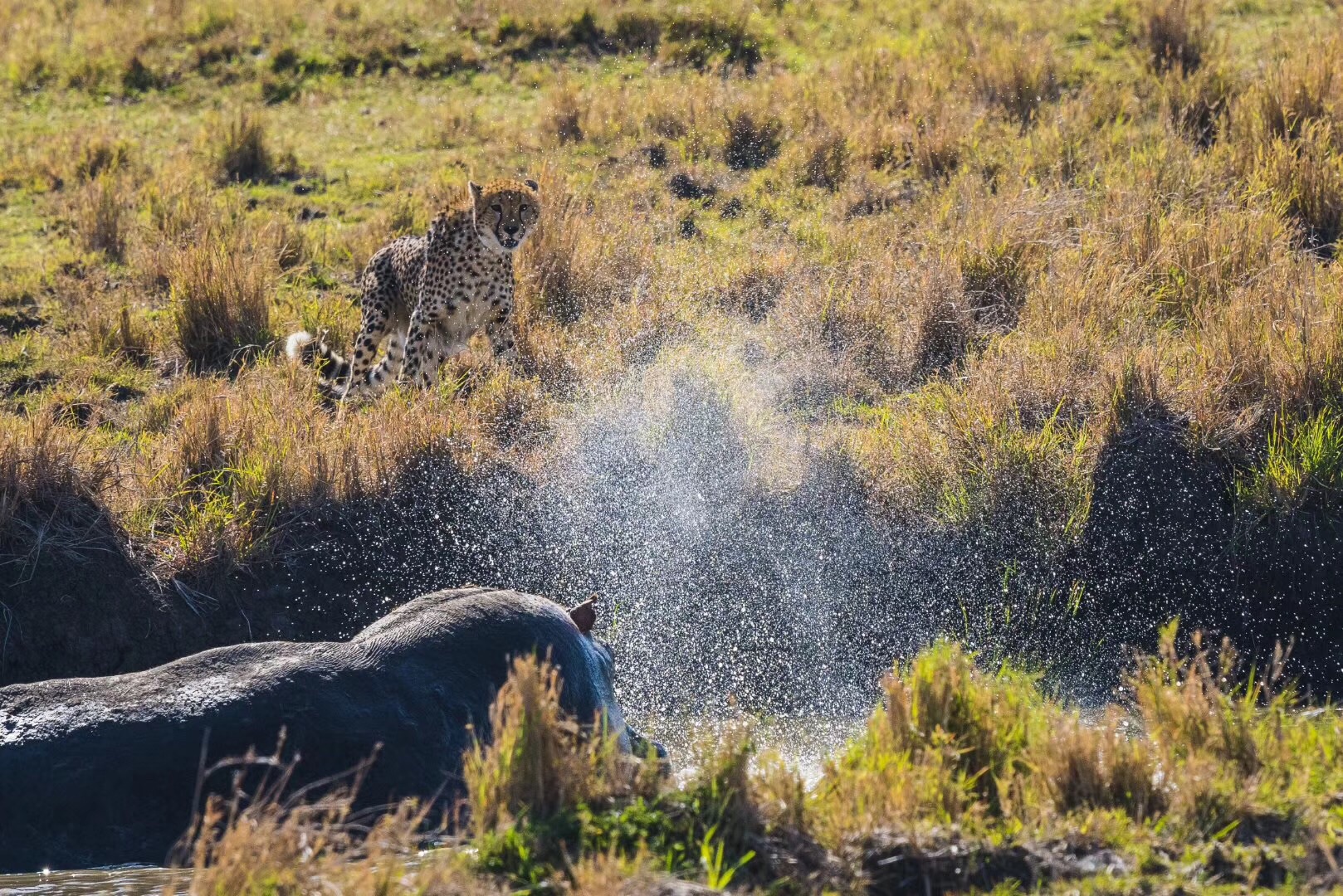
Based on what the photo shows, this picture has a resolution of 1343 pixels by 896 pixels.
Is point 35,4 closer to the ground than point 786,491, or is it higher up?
higher up

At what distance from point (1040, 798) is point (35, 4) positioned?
18.1 metres

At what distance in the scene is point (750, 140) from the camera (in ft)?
47.2

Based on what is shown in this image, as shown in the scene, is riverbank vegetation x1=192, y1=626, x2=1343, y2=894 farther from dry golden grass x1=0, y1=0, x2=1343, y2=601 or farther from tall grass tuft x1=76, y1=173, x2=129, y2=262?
tall grass tuft x1=76, y1=173, x2=129, y2=262

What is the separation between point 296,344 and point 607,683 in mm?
4688

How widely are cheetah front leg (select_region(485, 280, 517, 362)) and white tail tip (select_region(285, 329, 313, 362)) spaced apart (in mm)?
1196

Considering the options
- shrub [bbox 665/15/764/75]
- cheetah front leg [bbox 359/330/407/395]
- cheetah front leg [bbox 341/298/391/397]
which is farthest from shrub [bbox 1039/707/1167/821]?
shrub [bbox 665/15/764/75]

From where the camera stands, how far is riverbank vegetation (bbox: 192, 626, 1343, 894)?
520 cm

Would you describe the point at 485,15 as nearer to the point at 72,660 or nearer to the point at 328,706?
the point at 72,660

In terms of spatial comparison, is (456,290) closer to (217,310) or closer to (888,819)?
(217,310)

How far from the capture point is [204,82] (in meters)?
17.1

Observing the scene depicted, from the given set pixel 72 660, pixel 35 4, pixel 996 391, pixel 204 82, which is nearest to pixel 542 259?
pixel 996 391

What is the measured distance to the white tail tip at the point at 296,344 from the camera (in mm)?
11086

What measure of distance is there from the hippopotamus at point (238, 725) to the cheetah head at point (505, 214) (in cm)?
439

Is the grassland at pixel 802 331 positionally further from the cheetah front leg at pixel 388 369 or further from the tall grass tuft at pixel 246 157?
the cheetah front leg at pixel 388 369
